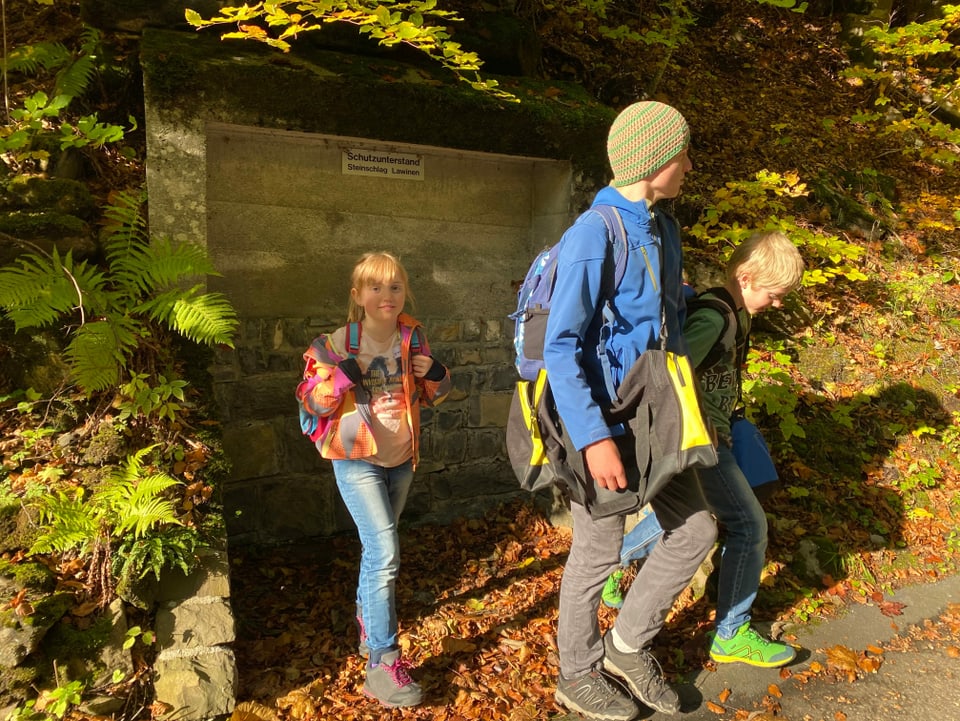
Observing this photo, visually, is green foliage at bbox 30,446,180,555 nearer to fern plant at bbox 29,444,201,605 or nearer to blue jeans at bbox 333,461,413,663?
fern plant at bbox 29,444,201,605

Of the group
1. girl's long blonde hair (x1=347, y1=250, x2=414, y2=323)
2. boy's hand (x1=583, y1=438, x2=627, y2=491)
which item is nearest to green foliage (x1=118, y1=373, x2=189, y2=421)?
girl's long blonde hair (x1=347, y1=250, x2=414, y2=323)

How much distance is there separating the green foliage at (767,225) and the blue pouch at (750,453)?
2.38 m

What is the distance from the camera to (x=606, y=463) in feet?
7.41

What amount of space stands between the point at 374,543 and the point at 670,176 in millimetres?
1938

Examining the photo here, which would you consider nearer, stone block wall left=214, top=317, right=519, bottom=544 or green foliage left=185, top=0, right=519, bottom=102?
green foliage left=185, top=0, right=519, bottom=102

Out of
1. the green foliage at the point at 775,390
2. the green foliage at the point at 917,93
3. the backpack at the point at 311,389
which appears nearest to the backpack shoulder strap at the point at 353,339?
the backpack at the point at 311,389

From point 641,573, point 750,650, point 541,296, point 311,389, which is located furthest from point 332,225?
point 750,650

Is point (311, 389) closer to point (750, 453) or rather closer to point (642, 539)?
point (642, 539)

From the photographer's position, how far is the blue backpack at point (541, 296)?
2.36 metres

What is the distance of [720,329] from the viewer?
2.79m

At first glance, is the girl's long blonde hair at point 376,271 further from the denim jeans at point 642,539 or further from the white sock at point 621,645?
the white sock at point 621,645

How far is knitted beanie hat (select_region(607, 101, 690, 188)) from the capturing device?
237 cm

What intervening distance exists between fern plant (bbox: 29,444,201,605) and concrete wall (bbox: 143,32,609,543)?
1.10m

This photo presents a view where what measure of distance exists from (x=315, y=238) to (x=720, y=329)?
2470mm
